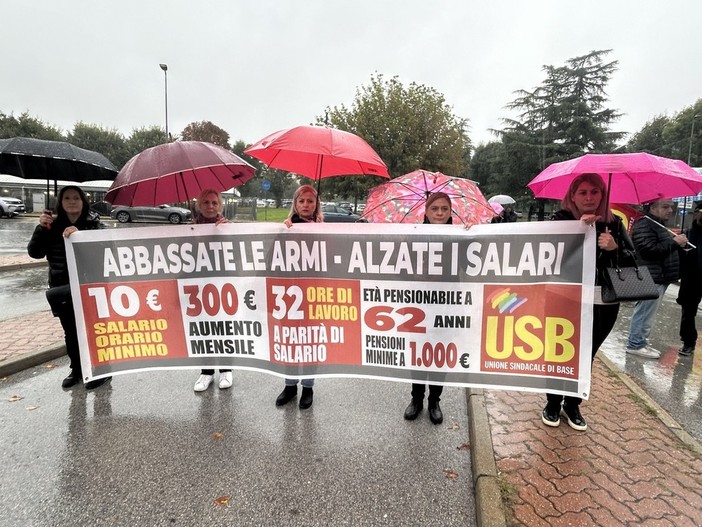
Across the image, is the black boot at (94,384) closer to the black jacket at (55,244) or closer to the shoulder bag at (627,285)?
the black jacket at (55,244)

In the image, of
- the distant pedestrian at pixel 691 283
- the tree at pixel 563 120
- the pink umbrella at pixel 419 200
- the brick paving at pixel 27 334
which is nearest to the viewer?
the pink umbrella at pixel 419 200

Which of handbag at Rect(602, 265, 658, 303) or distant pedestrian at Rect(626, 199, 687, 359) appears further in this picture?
distant pedestrian at Rect(626, 199, 687, 359)

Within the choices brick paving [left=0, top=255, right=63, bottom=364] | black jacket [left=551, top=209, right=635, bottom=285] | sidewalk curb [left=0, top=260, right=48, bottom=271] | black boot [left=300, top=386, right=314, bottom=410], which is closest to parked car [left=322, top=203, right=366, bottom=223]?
sidewalk curb [left=0, top=260, right=48, bottom=271]

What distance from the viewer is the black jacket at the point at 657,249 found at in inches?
170

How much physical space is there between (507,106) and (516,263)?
39269 mm

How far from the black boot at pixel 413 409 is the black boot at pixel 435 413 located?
0.08 m

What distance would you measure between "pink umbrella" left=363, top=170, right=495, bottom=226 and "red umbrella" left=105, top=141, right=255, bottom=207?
4.94 feet

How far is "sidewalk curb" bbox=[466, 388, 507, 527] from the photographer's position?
2.21 meters

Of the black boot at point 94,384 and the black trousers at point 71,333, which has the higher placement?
the black trousers at point 71,333

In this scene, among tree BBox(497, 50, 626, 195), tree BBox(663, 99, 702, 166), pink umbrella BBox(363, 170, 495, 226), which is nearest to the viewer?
pink umbrella BBox(363, 170, 495, 226)

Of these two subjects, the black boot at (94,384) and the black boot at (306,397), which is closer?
the black boot at (306,397)

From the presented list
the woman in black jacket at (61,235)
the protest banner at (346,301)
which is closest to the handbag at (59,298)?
the woman in black jacket at (61,235)

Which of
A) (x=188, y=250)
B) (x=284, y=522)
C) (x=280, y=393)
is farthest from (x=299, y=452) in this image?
(x=188, y=250)

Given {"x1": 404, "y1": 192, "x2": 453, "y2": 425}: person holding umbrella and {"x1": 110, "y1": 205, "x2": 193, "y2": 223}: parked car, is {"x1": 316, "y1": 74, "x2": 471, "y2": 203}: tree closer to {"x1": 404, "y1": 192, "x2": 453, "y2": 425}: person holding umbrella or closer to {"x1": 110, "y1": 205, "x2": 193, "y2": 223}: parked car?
{"x1": 110, "y1": 205, "x2": 193, "y2": 223}: parked car
